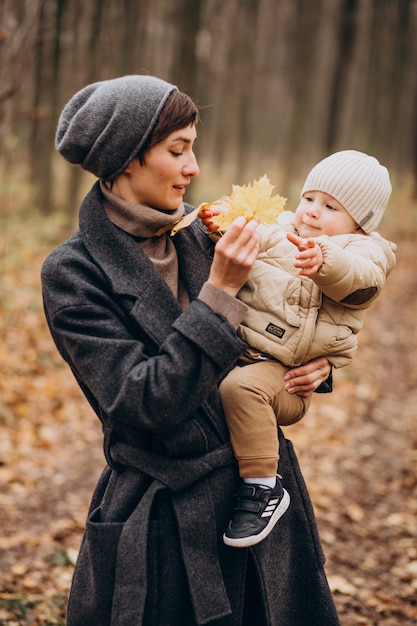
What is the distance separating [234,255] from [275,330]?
34 cm

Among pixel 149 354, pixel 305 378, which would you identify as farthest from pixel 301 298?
pixel 149 354

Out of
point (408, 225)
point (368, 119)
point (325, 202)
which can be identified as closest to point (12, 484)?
point (325, 202)

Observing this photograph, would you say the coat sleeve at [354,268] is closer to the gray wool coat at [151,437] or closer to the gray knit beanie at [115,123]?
the gray wool coat at [151,437]

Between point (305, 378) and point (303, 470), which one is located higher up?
point (305, 378)

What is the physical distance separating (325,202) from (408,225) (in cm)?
1820

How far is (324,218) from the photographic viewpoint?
7.73 ft

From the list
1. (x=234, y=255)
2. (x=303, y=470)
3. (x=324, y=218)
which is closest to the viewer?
(x=234, y=255)

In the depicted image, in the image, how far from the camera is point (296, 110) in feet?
55.2

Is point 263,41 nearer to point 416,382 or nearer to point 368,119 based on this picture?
point 368,119

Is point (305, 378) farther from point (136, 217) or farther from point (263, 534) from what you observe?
point (136, 217)

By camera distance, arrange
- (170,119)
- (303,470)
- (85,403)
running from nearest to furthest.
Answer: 1. (170,119)
2. (303,470)
3. (85,403)

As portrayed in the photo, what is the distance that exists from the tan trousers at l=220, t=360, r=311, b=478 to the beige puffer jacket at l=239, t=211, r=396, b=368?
8 cm

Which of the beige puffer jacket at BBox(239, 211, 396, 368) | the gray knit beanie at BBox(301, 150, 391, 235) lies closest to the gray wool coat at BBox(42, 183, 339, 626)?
the beige puffer jacket at BBox(239, 211, 396, 368)

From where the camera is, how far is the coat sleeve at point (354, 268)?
2.09 m
